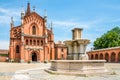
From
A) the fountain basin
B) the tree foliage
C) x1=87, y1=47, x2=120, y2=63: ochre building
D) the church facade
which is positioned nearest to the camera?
the fountain basin

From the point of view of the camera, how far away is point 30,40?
191 ft

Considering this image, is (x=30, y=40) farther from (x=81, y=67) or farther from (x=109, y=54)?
(x=81, y=67)

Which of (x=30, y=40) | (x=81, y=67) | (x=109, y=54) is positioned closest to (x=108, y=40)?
(x=109, y=54)

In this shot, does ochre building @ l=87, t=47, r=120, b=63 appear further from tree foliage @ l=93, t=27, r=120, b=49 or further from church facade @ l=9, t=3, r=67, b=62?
church facade @ l=9, t=3, r=67, b=62

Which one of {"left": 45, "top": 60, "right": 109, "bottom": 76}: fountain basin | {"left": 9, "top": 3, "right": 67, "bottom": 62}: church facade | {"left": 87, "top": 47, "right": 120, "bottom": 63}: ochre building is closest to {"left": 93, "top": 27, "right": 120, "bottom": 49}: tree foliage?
{"left": 87, "top": 47, "right": 120, "bottom": 63}: ochre building

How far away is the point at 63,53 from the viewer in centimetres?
6788

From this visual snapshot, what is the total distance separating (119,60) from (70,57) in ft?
129

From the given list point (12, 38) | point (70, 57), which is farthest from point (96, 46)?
point (70, 57)

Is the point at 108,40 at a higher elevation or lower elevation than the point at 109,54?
higher

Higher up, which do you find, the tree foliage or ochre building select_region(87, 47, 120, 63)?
the tree foliage

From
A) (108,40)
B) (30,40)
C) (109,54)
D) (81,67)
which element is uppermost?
(108,40)

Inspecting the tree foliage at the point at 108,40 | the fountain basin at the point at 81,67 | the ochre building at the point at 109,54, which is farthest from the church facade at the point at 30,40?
the fountain basin at the point at 81,67

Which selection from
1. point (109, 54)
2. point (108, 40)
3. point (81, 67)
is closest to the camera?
point (81, 67)

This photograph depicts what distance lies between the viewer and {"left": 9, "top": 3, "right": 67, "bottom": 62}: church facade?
56875mm
